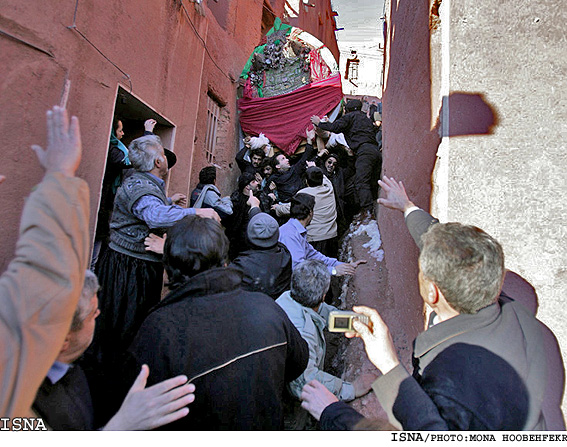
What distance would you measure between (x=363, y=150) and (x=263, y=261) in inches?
115

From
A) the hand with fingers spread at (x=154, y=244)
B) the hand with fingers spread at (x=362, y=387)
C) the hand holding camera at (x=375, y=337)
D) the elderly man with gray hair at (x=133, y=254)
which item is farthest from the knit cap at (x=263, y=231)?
the hand holding camera at (x=375, y=337)

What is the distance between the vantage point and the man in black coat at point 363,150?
4578 mm

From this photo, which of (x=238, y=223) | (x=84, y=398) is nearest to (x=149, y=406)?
(x=84, y=398)

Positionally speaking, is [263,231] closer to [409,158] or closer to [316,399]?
[409,158]

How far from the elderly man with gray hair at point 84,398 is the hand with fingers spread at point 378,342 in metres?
0.55

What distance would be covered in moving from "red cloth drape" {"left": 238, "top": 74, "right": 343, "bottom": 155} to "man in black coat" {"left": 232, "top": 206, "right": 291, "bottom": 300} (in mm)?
3708

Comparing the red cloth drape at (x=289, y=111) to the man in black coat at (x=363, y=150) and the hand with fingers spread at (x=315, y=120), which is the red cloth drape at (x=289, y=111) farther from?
the man in black coat at (x=363, y=150)

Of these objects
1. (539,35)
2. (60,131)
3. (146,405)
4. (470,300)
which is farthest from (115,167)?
(539,35)

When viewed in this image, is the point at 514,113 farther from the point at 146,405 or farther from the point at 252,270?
the point at 146,405

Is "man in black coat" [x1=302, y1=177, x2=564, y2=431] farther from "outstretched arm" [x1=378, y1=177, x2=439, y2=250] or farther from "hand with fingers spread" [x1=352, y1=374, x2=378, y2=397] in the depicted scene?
"hand with fingers spread" [x1=352, y1=374, x2=378, y2=397]

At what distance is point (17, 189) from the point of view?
1940 millimetres

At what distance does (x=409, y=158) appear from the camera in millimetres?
2578

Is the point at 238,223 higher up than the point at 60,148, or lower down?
higher up
